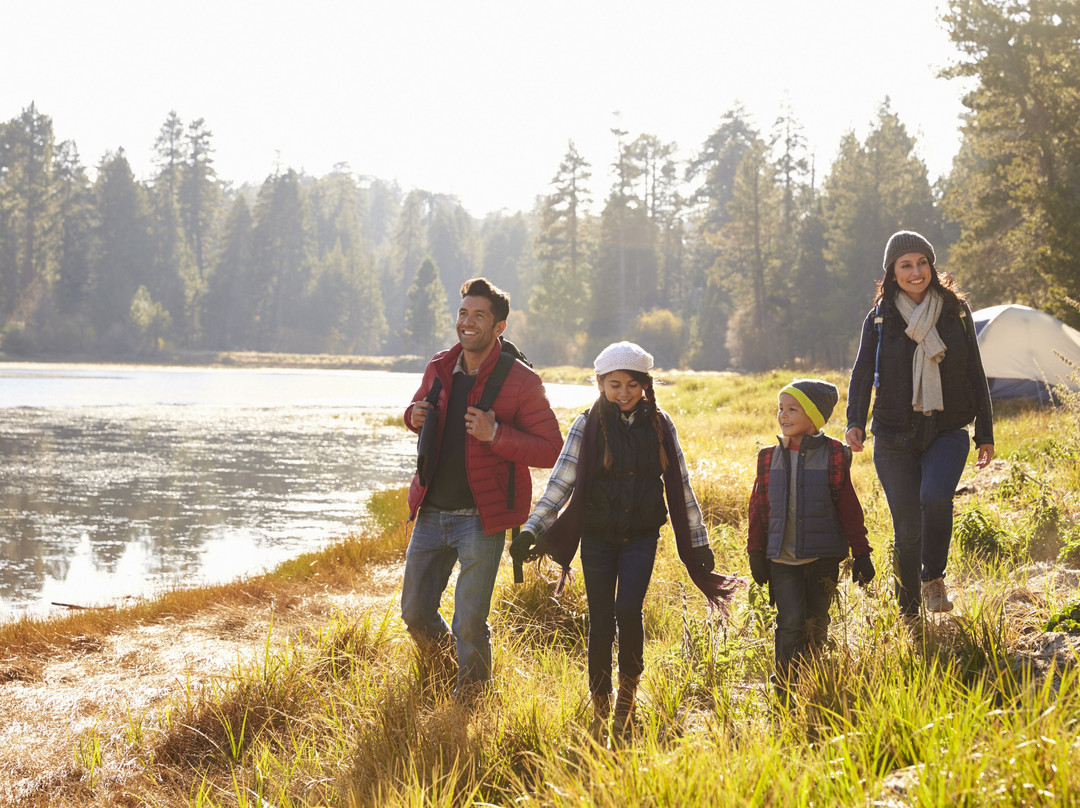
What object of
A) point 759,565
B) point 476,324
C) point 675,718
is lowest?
point 675,718

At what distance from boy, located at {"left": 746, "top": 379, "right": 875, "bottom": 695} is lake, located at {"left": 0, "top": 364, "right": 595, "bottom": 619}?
7.30 metres

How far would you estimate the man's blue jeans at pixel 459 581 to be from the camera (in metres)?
3.95

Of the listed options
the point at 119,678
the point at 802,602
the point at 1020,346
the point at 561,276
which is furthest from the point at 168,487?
the point at 561,276

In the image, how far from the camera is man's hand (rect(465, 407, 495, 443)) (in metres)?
3.89

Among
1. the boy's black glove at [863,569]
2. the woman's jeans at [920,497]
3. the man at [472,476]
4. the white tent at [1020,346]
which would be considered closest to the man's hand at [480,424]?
the man at [472,476]

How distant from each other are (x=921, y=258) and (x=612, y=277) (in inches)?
2596

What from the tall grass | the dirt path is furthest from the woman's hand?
the dirt path

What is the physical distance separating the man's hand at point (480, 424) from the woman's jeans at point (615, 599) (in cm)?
67

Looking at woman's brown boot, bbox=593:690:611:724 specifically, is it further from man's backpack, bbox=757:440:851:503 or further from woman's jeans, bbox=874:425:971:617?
woman's jeans, bbox=874:425:971:617

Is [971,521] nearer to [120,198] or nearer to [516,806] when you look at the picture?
[516,806]

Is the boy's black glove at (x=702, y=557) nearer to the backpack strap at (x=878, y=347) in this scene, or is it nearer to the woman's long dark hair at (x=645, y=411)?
the woman's long dark hair at (x=645, y=411)

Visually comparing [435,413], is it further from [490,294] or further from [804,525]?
[804,525]

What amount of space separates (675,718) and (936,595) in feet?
5.19

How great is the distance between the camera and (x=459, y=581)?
4.04 m
